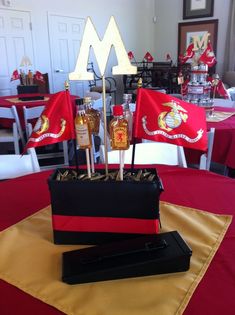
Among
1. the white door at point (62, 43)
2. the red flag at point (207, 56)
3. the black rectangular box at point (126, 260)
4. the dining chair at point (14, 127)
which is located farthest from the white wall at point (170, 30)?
the black rectangular box at point (126, 260)

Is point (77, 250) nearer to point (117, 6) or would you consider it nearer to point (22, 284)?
point (22, 284)

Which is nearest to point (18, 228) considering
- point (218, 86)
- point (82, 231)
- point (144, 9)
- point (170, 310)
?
point (82, 231)

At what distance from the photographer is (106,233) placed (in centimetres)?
79

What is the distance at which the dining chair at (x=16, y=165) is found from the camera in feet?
4.75

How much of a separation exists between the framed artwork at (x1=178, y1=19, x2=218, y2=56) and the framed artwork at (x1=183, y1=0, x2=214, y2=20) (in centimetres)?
15

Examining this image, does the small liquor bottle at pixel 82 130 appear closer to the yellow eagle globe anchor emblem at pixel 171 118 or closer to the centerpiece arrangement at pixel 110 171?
the centerpiece arrangement at pixel 110 171

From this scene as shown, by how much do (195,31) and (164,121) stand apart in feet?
22.4

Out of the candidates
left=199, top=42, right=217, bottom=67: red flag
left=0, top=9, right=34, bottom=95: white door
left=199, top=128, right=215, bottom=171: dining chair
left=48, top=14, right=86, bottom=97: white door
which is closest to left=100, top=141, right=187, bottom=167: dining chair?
left=199, top=128, right=215, bottom=171: dining chair

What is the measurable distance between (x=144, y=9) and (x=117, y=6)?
2.77 ft

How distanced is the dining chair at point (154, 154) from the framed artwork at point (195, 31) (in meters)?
5.63

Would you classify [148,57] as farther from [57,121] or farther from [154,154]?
[57,121]

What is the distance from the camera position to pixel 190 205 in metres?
1.03
